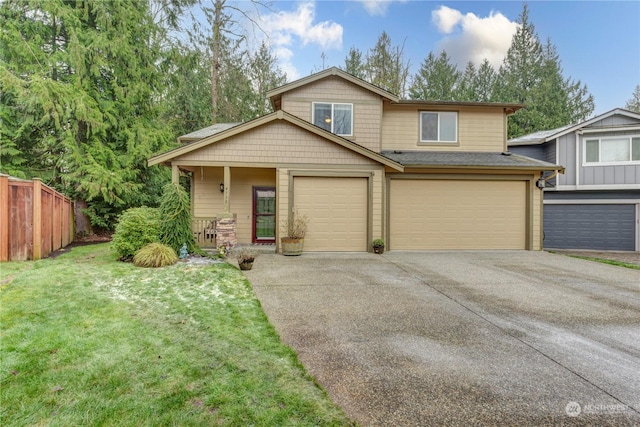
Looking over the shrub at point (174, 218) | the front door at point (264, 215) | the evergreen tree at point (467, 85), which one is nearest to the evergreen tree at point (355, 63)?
the evergreen tree at point (467, 85)

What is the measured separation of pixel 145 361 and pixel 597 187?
16.7 m

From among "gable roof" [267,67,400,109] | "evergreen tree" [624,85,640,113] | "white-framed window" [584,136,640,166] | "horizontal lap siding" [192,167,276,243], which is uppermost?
"evergreen tree" [624,85,640,113]

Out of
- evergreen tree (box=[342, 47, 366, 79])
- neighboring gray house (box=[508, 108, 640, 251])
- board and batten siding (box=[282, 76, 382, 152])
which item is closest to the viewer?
board and batten siding (box=[282, 76, 382, 152])

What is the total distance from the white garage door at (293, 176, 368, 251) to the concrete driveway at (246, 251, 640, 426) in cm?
277

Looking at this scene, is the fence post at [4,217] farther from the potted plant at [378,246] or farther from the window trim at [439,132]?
the window trim at [439,132]

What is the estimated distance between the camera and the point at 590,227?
13.3 metres

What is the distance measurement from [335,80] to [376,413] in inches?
431

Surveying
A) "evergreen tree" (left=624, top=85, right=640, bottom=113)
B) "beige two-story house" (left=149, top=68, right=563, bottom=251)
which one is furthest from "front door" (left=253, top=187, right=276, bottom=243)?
"evergreen tree" (left=624, top=85, right=640, bottom=113)

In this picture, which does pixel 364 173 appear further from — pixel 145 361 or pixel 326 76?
pixel 145 361

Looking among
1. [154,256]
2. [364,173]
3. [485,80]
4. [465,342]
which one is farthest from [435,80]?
[465,342]

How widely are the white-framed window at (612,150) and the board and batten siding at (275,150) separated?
10274 mm

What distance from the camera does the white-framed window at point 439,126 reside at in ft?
39.4

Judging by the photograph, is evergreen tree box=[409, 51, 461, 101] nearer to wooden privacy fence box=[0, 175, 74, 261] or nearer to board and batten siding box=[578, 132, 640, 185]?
board and batten siding box=[578, 132, 640, 185]

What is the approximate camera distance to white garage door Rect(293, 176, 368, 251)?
9.80 metres
